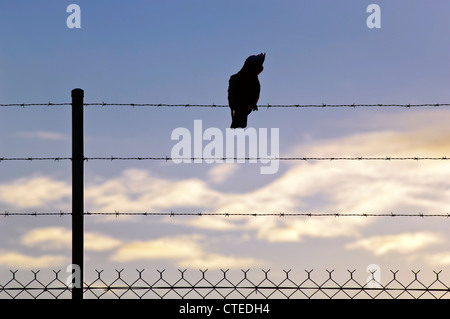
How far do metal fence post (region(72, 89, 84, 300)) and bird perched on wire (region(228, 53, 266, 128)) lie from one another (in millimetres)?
2857

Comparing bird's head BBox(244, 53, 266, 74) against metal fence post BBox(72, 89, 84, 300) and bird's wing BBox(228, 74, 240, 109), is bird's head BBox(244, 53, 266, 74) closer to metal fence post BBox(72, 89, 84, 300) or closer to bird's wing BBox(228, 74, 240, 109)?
bird's wing BBox(228, 74, 240, 109)

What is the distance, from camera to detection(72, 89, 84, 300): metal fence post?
4852 mm

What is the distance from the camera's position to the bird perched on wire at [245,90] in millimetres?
7883

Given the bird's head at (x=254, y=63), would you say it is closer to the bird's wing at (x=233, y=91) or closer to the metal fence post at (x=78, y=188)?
the bird's wing at (x=233, y=91)

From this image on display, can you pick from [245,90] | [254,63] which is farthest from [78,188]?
[254,63]

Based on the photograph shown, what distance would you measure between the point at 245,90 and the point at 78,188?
11.0ft

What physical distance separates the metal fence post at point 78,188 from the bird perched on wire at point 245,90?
2857mm

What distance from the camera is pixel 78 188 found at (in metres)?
5.00

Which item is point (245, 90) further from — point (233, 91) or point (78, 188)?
point (78, 188)

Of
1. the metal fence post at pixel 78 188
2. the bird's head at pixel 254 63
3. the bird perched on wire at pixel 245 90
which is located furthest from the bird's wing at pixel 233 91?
the metal fence post at pixel 78 188
